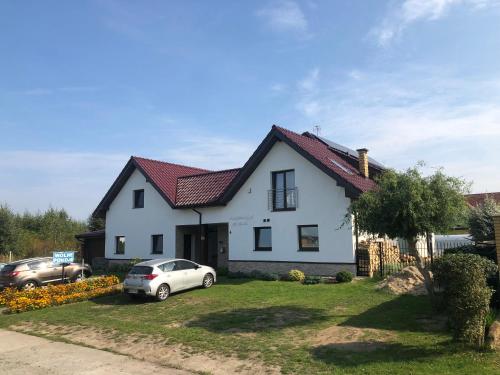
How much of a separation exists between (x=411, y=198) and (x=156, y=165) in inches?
782

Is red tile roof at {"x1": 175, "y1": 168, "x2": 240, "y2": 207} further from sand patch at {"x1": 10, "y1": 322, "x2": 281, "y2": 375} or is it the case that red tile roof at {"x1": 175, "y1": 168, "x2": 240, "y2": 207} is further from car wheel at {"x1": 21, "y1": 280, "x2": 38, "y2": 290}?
sand patch at {"x1": 10, "y1": 322, "x2": 281, "y2": 375}

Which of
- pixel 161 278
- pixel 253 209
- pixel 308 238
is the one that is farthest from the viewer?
pixel 253 209

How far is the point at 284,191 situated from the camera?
2089cm

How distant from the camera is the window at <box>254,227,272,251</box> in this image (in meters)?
21.3

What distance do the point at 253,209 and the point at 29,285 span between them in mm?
11032

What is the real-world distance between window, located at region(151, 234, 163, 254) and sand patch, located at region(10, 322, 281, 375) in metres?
13.1

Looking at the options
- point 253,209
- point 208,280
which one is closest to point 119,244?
point 253,209

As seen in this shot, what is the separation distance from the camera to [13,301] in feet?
50.8

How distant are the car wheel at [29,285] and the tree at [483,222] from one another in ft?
65.8

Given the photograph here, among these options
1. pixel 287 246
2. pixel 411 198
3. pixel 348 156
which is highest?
pixel 348 156

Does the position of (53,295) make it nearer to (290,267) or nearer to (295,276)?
(295,276)

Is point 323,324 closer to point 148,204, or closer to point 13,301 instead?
point 13,301

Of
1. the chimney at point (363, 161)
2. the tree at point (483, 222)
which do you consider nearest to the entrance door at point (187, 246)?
the chimney at point (363, 161)

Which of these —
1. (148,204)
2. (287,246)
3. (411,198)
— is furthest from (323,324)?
(148,204)
